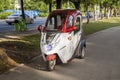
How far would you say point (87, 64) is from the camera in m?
12.7

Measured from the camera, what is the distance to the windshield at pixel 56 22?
12.2 meters

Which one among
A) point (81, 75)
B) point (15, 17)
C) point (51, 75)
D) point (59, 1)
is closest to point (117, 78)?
point (81, 75)

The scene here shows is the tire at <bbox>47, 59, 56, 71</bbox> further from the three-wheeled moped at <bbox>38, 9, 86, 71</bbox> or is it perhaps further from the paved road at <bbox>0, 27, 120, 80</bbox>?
the paved road at <bbox>0, 27, 120, 80</bbox>

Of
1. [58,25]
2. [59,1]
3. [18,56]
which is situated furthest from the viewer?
[59,1]

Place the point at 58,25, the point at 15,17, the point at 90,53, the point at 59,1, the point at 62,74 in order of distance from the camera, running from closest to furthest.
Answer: the point at 62,74
the point at 58,25
the point at 90,53
the point at 59,1
the point at 15,17

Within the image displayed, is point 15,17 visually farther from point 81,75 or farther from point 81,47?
point 81,75

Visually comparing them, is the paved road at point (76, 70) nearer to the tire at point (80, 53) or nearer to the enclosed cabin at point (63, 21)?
the tire at point (80, 53)

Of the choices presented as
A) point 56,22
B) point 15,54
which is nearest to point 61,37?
point 56,22

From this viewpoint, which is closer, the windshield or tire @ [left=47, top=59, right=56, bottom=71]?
tire @ [left=47, top=59, right=56, bottom=71]

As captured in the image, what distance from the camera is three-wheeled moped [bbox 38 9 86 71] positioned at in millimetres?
11250

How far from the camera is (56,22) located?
12.6m

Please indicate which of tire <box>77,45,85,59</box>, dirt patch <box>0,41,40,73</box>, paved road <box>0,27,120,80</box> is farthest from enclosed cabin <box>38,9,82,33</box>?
dirt patch <box>0,41,40,73</box>

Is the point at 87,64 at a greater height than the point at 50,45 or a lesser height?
lesser

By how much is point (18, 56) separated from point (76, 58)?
235 cm
